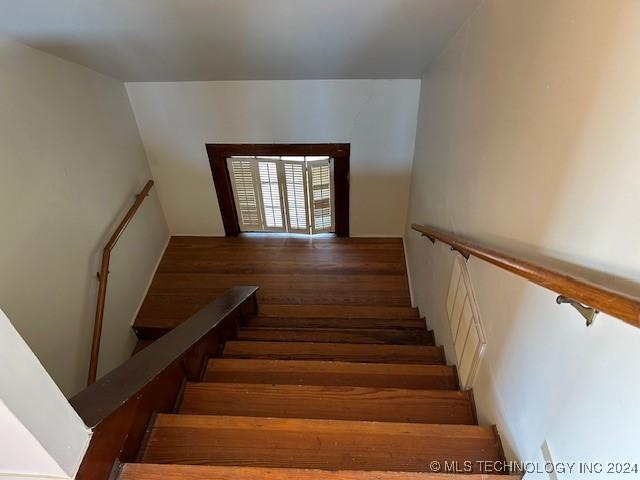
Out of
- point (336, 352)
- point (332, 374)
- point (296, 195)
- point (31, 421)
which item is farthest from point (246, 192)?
point (31, 421)

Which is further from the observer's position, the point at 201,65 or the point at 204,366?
the point at 201,65

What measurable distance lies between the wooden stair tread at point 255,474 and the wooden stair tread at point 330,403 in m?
0.40

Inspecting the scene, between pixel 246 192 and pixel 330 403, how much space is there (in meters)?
2.77

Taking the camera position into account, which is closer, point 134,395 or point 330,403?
point 134,395

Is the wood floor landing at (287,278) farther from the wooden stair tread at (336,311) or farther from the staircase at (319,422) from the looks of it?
the staircase at (319,422)

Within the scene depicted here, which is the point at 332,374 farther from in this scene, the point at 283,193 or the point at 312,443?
the point at 283,193

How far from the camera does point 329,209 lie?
399 cm

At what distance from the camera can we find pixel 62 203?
2.24 meters

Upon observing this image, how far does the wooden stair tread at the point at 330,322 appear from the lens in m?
2.85

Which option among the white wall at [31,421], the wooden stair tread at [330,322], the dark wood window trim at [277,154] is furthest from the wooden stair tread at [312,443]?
the dark wood window trim at [277,154]

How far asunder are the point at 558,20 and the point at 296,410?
153 cm

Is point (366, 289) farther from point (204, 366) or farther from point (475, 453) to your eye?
point (475, 453)

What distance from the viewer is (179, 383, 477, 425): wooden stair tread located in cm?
150

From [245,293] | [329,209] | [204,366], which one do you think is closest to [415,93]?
[329,209]
